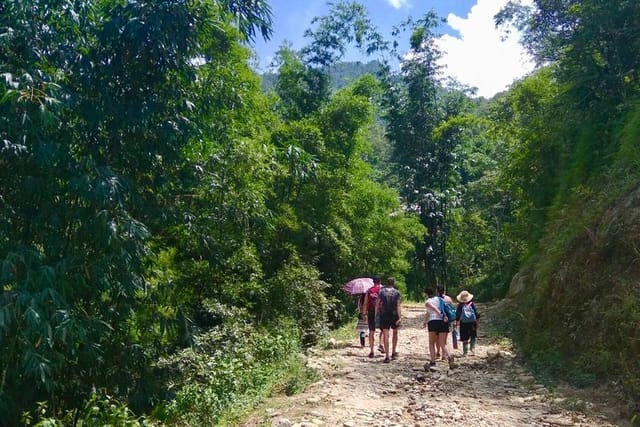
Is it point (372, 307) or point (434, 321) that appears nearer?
point (434, 321)

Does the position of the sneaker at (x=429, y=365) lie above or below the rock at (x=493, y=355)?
below

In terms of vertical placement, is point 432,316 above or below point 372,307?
below

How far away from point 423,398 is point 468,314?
318cm

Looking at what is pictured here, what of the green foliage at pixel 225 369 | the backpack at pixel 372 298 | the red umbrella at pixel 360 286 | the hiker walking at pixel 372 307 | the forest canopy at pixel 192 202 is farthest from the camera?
the red umbrella at pixel 360 286

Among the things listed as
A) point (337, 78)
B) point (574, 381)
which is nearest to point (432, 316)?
point (574, 381)

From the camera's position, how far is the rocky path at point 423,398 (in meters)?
6.66

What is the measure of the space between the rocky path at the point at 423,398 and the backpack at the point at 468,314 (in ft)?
2.20

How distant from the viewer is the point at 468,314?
10.5 m

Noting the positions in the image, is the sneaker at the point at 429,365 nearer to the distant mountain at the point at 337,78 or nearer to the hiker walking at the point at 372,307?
the hiker walking at the point at 372,307

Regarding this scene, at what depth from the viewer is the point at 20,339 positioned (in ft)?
20.5

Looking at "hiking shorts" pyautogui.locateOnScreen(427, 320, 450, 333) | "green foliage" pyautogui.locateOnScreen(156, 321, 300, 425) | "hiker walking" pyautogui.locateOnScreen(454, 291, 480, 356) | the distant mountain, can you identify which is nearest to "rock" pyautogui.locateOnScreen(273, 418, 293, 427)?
"green foliage" pyautogui.locateOnScreen(156, 321, 300, 425)

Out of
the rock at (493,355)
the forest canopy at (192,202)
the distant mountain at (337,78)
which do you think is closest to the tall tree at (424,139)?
the distant mountain at (337,78)

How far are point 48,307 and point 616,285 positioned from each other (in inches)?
290

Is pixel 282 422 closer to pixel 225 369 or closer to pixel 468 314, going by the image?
pixel 225 369
